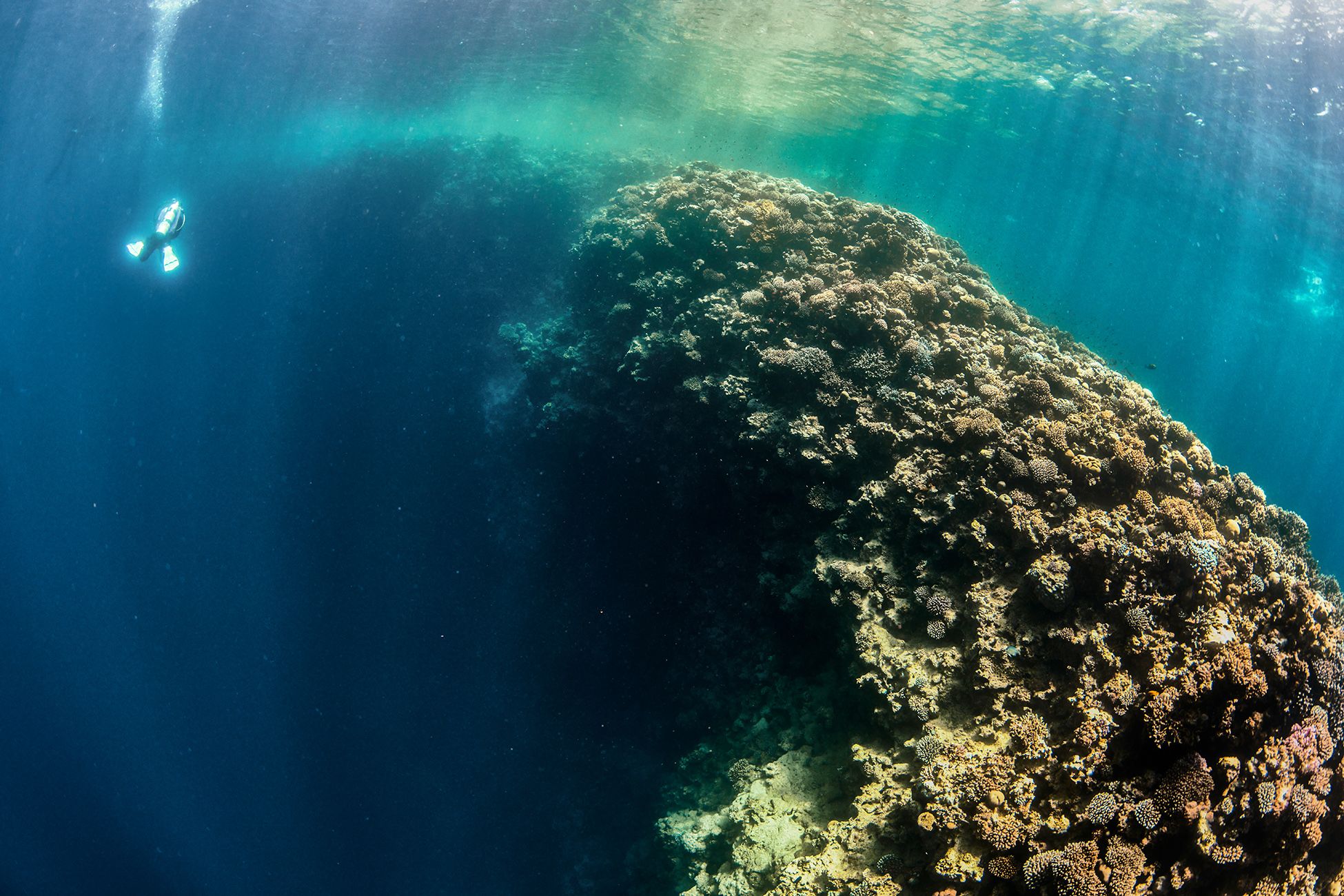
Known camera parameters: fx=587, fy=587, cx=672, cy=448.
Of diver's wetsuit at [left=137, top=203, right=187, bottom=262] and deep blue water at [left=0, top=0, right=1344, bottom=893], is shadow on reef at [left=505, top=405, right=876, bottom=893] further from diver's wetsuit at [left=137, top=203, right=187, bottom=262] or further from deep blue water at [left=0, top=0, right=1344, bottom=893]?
diver's wetsuit at [left=137, top=203, right=187, bottom=262]

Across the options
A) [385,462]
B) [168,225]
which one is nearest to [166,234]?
[168,225]

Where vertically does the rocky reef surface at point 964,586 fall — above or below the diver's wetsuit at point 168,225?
above

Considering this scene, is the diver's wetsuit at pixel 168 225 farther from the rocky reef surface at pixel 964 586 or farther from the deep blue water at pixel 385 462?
the rocky reef surface at pixel 964 586

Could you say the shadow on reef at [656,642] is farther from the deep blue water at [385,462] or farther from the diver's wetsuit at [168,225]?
the diver's wetsuit at [168,225]

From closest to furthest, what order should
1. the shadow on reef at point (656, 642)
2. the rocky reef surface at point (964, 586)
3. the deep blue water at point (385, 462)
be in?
the rocky reef surface at point (964, 586) → the shadow on reef at point (656, 642) → the deep blue water at point (385, 462)

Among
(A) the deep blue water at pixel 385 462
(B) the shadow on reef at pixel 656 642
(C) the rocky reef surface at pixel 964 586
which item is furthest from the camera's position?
(A) the deep blue water at pixel 385 462

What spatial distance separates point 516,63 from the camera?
27.8 meters

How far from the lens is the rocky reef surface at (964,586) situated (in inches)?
180

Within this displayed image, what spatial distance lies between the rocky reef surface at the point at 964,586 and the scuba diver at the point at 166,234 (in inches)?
465

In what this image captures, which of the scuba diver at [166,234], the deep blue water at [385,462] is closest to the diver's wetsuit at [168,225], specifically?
the scuba diver at [166,234]

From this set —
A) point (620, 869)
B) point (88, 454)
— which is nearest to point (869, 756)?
point (620, 869)

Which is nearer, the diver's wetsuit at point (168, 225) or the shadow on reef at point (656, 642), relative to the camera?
the shadow on reef at point (656, 642)

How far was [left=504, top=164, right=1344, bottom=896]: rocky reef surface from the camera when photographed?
456cm

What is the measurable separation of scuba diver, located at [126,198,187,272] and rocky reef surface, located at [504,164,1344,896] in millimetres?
11822
